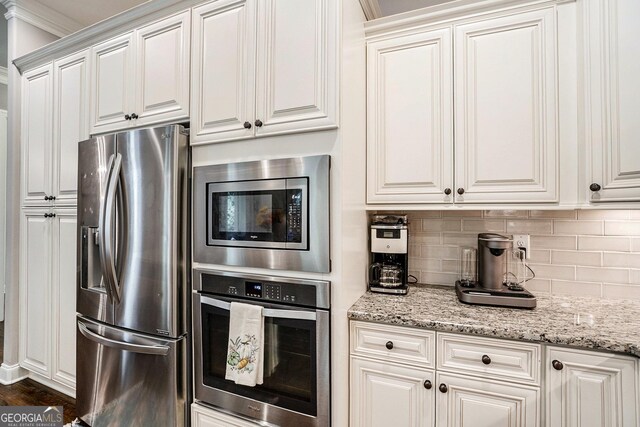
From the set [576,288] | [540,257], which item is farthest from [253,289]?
[576,288]

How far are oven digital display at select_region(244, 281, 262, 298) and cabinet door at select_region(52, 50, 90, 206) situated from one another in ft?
5.20

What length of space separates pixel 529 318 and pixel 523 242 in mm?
537

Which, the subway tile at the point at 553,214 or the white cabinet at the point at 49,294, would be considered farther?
the white cabinet at the point at 49,294

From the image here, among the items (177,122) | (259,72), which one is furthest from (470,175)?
(177,122)

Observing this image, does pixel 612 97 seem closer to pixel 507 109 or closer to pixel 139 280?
pixel 507 109

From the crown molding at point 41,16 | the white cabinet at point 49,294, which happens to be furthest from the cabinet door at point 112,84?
the crown molding at point 41,16

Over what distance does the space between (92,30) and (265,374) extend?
2.36m

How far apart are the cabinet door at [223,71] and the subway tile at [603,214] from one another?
5.75ft

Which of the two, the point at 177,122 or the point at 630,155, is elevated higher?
the point at 177,122

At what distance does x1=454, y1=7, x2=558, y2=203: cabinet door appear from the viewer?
140cm

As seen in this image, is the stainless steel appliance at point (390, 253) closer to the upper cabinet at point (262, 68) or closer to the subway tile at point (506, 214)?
the subway tile at point (506, 214)

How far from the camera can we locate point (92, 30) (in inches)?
77.6

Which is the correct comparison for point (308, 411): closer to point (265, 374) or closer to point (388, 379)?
point (265, 374)

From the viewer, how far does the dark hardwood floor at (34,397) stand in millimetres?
2117
